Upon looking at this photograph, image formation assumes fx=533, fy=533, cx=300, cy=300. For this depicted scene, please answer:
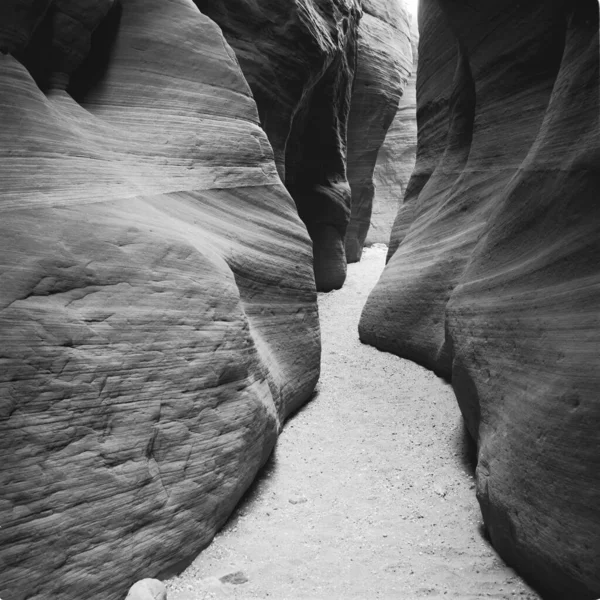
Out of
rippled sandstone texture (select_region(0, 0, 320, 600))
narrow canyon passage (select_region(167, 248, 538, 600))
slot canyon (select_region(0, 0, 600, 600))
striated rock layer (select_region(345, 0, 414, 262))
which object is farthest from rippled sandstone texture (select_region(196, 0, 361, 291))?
narrow canyon passage (select_region(167, 248, 538, 600))

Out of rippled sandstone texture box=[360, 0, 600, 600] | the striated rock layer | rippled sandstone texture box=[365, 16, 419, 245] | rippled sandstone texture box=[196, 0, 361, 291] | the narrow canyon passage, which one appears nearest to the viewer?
rippled sandstone texture box=[360, 0, 600, 600]

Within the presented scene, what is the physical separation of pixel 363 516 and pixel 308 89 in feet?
21.5

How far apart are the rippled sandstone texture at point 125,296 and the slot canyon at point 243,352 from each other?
0.01m

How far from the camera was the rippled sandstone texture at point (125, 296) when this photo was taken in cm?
231

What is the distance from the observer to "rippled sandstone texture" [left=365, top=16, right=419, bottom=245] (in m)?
22.0

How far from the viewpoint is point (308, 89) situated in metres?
8.08

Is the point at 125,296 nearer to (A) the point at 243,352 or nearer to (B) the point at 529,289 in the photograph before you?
(A) the point at 243,352

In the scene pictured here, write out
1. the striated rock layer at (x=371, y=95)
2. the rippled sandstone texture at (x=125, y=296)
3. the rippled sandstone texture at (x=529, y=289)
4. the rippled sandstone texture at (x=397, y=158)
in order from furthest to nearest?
the rippled sandstone texture at (x=397, y=158), the striated rock layer at (x=371, y=95), the rippled sandstone texture at (x=529, y=289), the rippled sandstone texture at (x=125, y=296)

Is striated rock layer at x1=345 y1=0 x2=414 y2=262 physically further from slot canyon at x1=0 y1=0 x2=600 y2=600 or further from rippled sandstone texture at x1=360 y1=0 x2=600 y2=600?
slot canyon at x1=0 y1=0 x2=600 y2=600

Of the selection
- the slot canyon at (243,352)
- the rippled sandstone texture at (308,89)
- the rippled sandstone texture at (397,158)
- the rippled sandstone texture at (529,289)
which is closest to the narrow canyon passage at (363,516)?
the slot canyon at (243,352)

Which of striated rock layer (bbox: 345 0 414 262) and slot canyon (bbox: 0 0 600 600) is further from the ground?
slot canyon (bbox: 0 0 600 600)

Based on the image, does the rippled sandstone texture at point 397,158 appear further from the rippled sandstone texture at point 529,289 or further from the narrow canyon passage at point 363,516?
the narrow canyon passage at point 363,516

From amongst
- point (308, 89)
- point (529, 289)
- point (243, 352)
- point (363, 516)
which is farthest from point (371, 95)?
point (363, 516)

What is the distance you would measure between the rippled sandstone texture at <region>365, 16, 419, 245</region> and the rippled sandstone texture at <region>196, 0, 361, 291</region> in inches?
442
